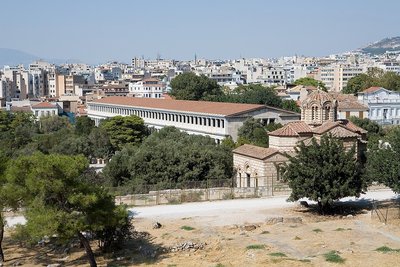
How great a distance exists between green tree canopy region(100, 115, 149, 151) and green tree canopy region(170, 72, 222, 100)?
2818 centimetres

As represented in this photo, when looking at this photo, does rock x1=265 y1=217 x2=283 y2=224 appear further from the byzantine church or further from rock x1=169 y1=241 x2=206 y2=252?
the byzantine church

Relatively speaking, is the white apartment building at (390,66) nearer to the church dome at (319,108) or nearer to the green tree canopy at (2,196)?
the church dome at (319,108)

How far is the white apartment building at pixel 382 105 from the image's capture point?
70.3 metres

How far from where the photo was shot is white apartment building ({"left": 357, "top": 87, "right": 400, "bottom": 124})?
70312 mm

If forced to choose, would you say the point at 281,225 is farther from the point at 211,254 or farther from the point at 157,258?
the point at 157,258

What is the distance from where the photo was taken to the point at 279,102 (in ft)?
252

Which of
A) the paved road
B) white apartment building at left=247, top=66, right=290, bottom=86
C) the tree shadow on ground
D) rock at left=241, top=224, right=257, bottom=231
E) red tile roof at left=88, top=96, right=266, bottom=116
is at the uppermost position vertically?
white apartment building at left=247, top=66, right=290, bottom=86

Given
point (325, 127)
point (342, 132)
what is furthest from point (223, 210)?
point (342, 132)

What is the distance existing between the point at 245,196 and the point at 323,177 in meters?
7.17

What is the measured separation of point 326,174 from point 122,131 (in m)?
41.8

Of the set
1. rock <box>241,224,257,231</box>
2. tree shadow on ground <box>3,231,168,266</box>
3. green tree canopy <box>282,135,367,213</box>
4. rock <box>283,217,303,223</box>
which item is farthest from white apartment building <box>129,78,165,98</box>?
tree shadow on ground <box>3,231,168,266</box>

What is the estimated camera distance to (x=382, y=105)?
70562 millimetres

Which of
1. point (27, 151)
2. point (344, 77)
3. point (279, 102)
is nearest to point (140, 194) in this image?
point (27, 151)

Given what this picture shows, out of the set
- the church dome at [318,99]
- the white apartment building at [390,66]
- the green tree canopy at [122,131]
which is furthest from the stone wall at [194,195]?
the white apartment building at [390,66]
